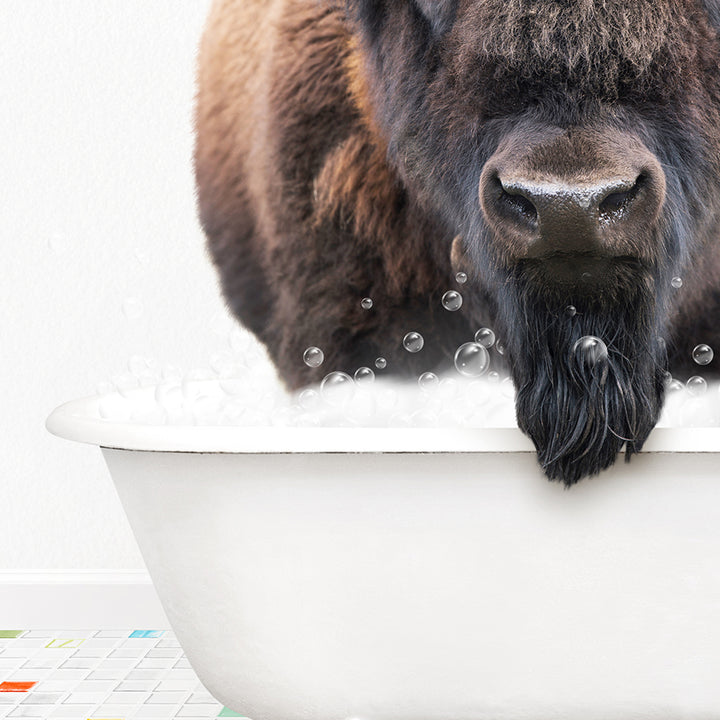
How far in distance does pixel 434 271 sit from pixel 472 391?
192 millimetres

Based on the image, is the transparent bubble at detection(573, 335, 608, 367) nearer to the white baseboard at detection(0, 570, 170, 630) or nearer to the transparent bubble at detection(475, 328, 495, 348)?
the transparent bubble at detection(475, 328, 495, 348)

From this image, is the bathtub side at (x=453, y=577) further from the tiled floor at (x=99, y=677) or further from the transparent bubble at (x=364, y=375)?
the transparent bubble at (x=364, y=375)

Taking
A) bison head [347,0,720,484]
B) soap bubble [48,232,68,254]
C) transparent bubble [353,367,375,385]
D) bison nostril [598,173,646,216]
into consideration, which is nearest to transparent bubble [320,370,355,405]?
transparent bubble [353,367,375,385]

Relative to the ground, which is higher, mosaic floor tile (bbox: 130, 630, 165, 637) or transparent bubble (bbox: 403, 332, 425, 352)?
transparent bubble (bbox: 403, 332, 425, 352)

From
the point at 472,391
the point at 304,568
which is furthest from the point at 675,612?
the point at 472,391

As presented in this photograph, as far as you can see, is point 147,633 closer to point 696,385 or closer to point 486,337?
point 486,337

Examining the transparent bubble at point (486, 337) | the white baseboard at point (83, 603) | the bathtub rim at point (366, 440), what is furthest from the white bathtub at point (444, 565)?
the white baseboard at point (83, 603)

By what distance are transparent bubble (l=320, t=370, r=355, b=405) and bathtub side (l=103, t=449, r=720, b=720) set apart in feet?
1.50

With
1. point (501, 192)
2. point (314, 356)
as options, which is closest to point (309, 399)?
point (314, 356)

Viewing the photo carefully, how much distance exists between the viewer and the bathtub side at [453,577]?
936mm

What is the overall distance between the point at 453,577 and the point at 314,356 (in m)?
0.61

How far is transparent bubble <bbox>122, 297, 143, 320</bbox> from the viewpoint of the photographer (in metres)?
1.47

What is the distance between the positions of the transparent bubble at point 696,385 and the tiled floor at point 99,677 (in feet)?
2.50

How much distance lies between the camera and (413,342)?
1.47 metres
